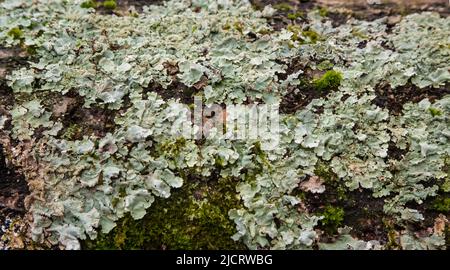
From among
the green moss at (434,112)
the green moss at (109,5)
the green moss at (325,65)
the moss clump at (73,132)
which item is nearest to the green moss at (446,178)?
the green moss at (434,112)

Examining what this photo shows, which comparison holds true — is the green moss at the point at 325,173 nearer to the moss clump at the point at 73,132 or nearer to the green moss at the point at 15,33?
the moss clump at the point at 73,132

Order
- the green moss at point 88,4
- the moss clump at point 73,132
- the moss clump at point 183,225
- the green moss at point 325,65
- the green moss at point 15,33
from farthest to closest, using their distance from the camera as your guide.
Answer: the green moss at point 88,4
the green moss at point 15,33
the green moss at point 325,65
the moss clump at point 73,132
the moss clump at point 183,225

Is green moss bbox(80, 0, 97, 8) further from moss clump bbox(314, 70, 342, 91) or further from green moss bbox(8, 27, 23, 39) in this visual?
moss clump bbox(314, 70, 342, 91)

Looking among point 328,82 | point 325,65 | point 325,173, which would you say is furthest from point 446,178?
point 325,65

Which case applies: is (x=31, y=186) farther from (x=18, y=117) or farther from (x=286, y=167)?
(x=286, y=167)

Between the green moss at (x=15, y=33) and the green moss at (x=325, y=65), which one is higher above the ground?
the green moss at (x=15, y=33)

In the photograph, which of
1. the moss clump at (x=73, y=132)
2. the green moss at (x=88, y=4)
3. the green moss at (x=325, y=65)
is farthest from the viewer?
the green moss at (x=88, y=4)

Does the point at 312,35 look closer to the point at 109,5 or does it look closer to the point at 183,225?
the point at 109,5

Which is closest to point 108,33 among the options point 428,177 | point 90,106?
point 90,106
